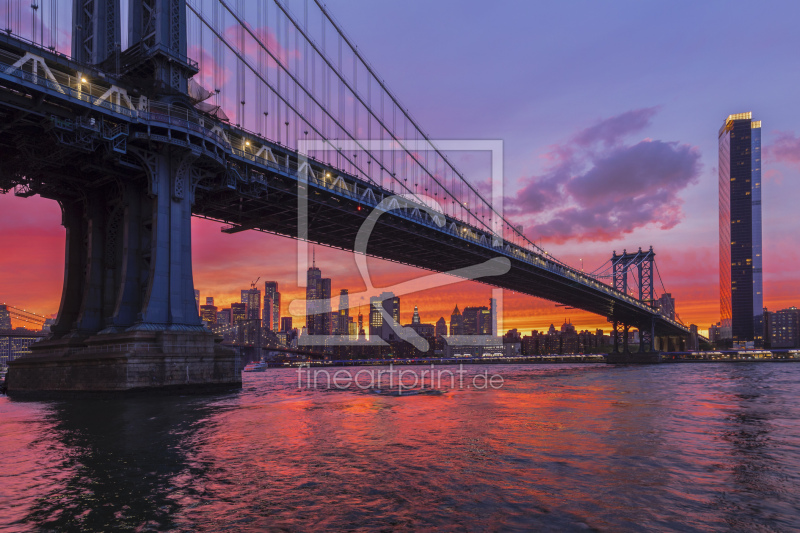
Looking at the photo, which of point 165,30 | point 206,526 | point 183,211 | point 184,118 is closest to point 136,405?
point 183,211

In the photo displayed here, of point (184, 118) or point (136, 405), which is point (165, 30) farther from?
point (136, 405)

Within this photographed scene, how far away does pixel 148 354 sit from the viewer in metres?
29.1

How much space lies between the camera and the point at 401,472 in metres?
11.7

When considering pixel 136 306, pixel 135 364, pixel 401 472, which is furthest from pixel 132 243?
pixel 401 472

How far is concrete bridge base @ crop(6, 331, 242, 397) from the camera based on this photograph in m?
28.7

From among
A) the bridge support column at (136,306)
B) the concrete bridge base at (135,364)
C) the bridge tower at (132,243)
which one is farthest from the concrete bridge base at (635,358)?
the bridge support column at (136,306)

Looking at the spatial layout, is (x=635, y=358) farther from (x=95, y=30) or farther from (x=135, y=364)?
(x=95, y=30)

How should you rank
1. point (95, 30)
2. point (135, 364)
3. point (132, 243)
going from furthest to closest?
1. point (95, 30)
2. point (132, 243)
3. point (135, 364)

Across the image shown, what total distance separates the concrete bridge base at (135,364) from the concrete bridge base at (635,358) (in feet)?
387

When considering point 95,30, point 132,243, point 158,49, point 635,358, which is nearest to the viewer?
point 158,49

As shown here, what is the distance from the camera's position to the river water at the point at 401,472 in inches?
329

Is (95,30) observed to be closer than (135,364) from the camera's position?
No

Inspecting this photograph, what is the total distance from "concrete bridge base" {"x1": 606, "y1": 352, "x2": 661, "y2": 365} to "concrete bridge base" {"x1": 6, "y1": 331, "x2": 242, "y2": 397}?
118099mm

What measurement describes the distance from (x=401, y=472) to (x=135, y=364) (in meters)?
21.7
